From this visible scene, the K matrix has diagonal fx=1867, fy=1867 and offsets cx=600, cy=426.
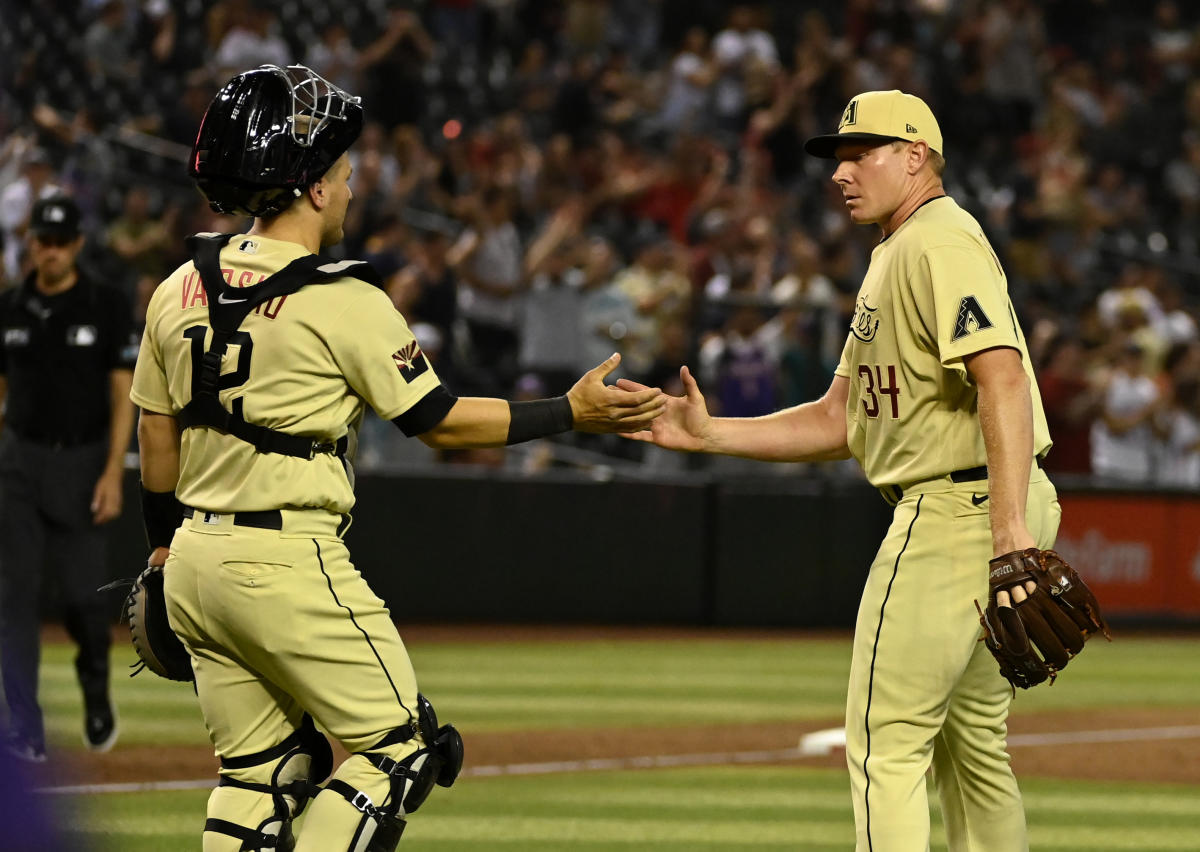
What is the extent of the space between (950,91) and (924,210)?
18826 mm

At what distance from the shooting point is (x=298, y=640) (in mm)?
4176

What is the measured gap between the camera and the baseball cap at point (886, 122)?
4871 millimetres

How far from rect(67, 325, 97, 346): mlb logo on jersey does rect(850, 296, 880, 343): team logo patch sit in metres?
4.68

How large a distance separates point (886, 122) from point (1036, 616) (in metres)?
1.34

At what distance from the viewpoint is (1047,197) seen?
68.8ft

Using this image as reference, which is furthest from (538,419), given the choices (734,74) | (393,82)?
(734,74)

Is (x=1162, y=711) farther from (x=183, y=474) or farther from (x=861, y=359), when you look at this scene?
(x=183, y=474)

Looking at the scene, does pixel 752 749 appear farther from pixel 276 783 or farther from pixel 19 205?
pixel 19 205

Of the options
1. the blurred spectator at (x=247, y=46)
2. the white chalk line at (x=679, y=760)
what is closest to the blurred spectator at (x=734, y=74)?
the blurred spectator at (x=247, y=46)

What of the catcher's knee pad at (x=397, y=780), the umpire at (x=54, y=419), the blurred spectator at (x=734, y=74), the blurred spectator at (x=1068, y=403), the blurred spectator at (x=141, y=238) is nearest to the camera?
the catcher's knee pad at (x=397, y=780)

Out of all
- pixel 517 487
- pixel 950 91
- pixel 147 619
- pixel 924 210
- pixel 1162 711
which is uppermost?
pixel 950 91

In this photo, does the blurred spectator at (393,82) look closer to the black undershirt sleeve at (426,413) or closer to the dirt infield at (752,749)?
the dirt infield at (752,749)

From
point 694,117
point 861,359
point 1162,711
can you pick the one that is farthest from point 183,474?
point 694,117

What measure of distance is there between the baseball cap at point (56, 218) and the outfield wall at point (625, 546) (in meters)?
6.46
